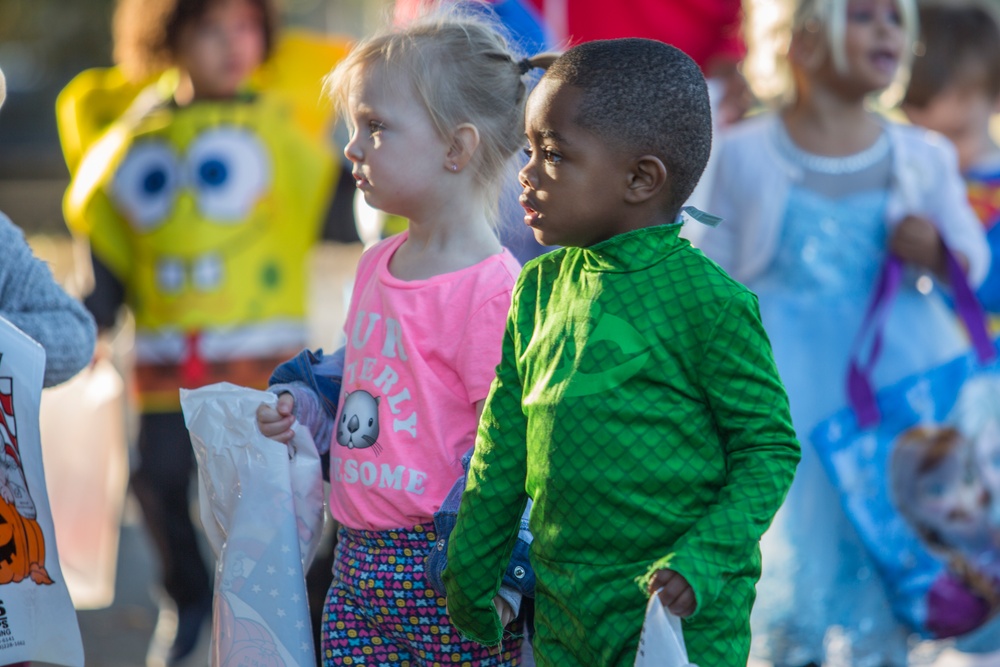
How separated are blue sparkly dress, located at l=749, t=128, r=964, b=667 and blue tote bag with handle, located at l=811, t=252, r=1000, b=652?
0.07 meters

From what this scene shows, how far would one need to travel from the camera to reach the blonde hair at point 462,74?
2.42m

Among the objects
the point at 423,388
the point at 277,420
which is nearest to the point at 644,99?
the point at 423,388

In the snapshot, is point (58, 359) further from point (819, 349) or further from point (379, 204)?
point (819, 349)

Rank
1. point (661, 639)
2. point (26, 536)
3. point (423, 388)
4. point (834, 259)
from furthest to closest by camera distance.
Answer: point (834, 259) < point (26, 536) < point (423, 388) < point (661, 639)

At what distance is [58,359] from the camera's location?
2.72 m

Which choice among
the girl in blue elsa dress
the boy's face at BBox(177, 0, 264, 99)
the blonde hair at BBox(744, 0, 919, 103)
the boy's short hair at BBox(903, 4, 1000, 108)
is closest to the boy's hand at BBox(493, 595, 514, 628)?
the girl in blue elsa dress

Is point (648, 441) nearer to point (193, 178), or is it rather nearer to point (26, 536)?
point (26, 536)

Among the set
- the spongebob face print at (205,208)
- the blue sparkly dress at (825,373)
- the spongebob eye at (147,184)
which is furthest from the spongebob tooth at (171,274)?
the blue sparkly dress at (825,373)

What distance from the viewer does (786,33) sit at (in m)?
3.87

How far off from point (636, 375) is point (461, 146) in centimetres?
63

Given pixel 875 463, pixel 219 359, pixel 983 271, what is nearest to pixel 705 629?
pixel 875 463

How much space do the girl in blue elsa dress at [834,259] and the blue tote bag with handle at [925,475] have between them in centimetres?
6

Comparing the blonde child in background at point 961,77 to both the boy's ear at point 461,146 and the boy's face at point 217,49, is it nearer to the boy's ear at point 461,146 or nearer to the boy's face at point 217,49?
the boy's face at point 217,49

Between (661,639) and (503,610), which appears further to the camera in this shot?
(503,610)
